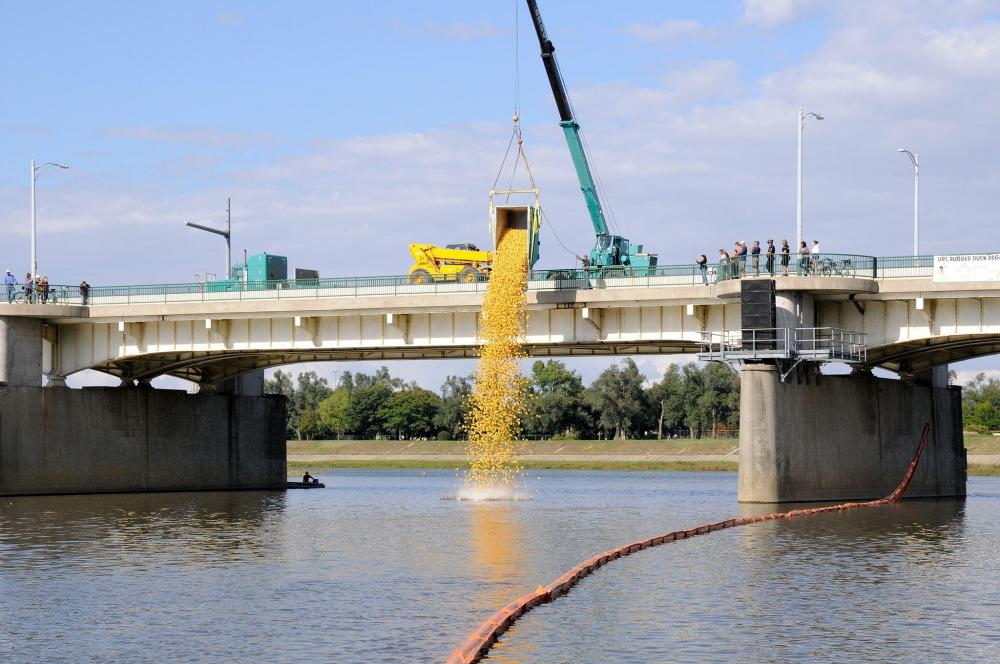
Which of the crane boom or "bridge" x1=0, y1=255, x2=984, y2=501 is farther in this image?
the crane boom

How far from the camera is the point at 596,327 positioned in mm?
57969

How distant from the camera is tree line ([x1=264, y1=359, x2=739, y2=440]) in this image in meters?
161

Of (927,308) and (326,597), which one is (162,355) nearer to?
(927,308)

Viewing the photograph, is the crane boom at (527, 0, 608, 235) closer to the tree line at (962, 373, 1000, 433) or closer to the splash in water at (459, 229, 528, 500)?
the splash in water at (459, 229, 528, 500)

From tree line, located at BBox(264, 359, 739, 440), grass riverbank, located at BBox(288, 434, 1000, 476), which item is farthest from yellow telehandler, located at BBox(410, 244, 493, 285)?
tree line, located at BBox(264, 359, 739, 440)

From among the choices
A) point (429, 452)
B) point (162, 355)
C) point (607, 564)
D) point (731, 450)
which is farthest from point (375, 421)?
point (607, 564)

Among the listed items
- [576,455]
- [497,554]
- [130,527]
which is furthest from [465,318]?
[576,455]

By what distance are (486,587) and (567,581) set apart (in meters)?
1.66

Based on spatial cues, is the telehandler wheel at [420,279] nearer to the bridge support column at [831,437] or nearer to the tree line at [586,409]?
the bridge support column at [831,437]

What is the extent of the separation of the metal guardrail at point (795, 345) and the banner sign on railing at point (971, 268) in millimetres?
4147

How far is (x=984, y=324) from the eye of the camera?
5128 centimetres

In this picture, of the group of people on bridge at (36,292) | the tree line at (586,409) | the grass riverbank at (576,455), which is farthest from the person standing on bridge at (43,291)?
the tree line at (586,409)

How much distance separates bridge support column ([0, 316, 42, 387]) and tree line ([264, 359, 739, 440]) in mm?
92838

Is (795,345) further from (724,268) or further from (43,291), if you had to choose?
(43,291)
